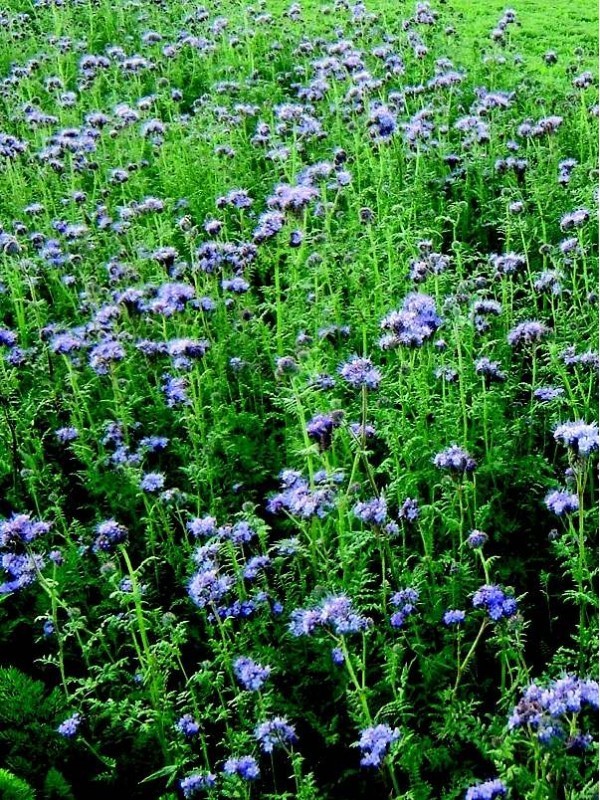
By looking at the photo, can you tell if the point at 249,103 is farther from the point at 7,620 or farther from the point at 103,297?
the point at 7,620

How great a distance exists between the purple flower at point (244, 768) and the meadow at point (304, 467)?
0.05 feet

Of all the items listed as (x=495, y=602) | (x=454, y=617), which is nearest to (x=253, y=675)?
(x=454, y=617)

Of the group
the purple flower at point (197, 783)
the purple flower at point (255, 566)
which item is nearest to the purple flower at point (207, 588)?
the purple flower at point (255, 566)

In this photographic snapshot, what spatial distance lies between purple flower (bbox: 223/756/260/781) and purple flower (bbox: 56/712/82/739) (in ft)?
2.24

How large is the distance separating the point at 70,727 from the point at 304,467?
1542 mm

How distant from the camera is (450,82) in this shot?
744 cm

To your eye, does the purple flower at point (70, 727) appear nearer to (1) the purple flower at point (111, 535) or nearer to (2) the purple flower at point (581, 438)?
(1) the purple flower at point (111, 535)

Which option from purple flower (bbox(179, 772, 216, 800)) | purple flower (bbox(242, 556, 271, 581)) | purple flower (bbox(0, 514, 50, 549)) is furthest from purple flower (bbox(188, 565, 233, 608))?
purple flower (bbox(0, 514, 50, 549))

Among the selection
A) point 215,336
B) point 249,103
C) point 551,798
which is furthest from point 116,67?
point 551,798

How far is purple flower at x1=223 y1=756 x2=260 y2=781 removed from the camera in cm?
296

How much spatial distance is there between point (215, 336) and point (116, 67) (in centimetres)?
532

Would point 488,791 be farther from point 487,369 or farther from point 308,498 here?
point 487,369

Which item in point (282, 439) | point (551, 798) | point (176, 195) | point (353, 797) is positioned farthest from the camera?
point (176, 195)

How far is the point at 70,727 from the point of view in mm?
3346
